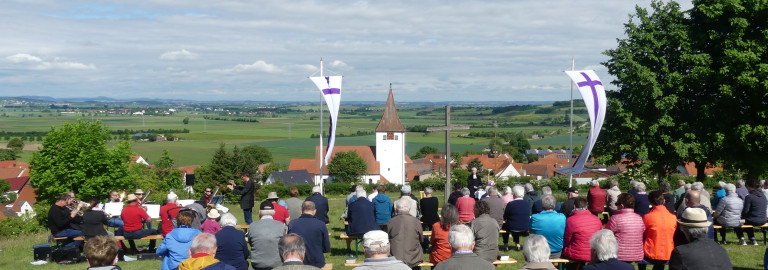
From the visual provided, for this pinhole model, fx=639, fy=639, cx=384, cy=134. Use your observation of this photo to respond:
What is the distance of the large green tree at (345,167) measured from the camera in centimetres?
8494

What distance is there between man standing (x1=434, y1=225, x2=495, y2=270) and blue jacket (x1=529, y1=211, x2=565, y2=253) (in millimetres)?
3668

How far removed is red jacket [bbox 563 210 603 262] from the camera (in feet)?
27.2

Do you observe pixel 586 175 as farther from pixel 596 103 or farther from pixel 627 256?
pixel 627 256

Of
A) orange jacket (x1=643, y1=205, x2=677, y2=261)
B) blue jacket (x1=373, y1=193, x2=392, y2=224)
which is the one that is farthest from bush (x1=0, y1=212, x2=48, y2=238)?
orange jacket (x1=643, y1=205, x2=677, y2=261)

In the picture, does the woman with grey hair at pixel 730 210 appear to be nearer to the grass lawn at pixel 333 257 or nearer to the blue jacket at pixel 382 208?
the grass lawn at pixel 333 257

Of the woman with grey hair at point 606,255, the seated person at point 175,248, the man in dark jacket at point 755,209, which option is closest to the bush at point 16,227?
the seated person at point 175,248

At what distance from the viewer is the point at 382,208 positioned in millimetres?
12492

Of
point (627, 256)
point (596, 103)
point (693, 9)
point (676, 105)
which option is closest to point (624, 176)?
point (676, 105)

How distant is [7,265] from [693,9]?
→ 71.9 ft

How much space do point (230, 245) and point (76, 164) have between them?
40380 millimetres

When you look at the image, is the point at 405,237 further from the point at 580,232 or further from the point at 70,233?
the point at 70,233

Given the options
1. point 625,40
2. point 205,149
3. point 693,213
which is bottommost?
point 205,149

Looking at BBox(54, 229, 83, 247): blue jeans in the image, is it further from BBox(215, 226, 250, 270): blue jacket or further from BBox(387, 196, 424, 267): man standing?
BBox(387, 196, 424, 267): man standing

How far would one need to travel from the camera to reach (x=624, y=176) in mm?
27062
